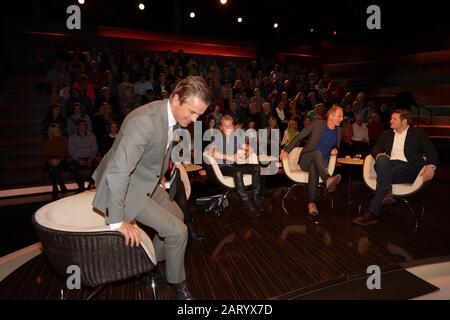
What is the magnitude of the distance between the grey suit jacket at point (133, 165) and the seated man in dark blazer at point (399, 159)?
8.84ft

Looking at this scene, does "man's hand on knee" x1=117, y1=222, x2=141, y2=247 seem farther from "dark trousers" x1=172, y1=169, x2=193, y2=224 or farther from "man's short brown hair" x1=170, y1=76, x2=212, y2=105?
"dark trousers" x1=172, y1=169, x2=193, y2=224

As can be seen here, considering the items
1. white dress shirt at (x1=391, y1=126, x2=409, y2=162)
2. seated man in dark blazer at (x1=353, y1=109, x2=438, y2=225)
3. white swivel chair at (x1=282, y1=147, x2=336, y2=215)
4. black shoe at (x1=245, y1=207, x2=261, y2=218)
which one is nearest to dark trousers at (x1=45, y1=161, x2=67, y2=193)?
black shoe at (x1=245, y1=207, x2=261, y2=218)

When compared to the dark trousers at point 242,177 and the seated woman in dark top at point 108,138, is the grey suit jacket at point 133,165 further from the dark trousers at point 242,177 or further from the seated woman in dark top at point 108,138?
the seated woman in dark top at point 108,138

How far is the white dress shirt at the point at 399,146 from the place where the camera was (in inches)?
159

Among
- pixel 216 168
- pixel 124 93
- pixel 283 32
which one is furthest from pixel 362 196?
pixel 283 32

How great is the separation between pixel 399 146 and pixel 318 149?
0.93 meters

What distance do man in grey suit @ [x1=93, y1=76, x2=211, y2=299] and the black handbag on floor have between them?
7.01 ft

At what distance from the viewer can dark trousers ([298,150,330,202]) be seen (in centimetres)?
416

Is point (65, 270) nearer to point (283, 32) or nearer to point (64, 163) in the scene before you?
point (64, 163)

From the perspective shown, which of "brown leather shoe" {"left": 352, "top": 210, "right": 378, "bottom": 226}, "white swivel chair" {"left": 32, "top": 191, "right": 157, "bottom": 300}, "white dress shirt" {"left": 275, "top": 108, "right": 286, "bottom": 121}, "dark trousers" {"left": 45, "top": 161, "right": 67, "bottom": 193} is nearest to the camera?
"white swivel chair" {"left": 32, "top": 191, "right": 157, "bottom": 300}

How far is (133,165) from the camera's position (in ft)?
6.02

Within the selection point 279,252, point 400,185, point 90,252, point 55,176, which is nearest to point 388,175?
A: point 400,185

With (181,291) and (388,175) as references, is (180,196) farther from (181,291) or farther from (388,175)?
(388,175)

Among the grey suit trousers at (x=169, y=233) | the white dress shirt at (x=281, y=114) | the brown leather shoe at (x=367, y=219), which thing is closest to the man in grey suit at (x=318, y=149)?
the brown leather shoe at (x=367, y=219)
